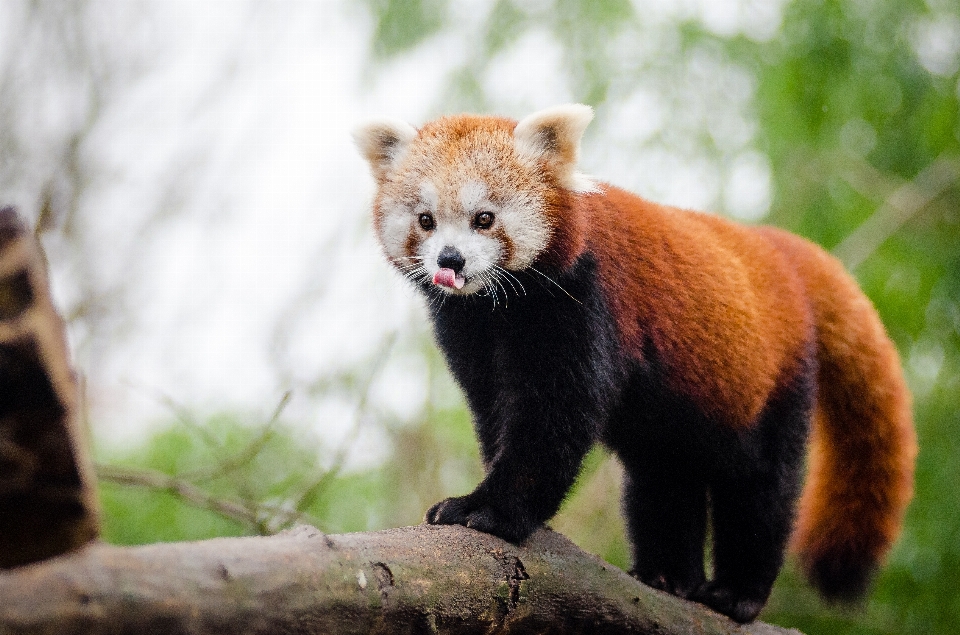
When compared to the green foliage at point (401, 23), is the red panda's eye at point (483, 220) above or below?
below

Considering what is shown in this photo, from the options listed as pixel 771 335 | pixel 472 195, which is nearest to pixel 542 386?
pixel 472 195

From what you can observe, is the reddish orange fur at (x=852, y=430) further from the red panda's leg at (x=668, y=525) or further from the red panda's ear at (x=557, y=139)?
the red panda's ear at (x=557, y=139)

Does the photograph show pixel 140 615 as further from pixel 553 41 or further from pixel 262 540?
pixel 553 41

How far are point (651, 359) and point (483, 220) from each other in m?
0.67

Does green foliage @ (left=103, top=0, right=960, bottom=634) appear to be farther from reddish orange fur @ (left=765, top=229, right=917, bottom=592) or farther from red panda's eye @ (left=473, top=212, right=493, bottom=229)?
red panda's eye @ (left=473, top=212, right=493, bottom=229)

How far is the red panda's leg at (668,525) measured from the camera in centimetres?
302

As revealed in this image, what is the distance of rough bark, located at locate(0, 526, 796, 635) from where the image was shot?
3.82ft

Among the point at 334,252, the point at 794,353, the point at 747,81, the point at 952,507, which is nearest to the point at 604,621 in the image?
the point at 794,353

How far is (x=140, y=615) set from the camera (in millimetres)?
1209

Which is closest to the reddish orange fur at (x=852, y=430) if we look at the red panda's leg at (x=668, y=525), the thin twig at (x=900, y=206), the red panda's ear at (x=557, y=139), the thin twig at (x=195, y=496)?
the red panda's leg at (x=668, y=525)

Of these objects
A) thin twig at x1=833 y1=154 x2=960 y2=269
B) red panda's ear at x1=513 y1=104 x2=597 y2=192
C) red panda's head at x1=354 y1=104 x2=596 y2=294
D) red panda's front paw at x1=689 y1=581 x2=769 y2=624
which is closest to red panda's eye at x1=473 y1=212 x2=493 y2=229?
red panda's head at x1=354 y1=104 x2=596 y2=294

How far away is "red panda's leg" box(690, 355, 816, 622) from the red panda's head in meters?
0.98

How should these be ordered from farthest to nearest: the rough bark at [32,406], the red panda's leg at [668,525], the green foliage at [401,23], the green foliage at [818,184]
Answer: the green foliage at [401,23]
the green foliage at [818,184]
the red panda's leg at [668,525]
the rough bark at [32,406]

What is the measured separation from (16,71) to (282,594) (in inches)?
99.9
